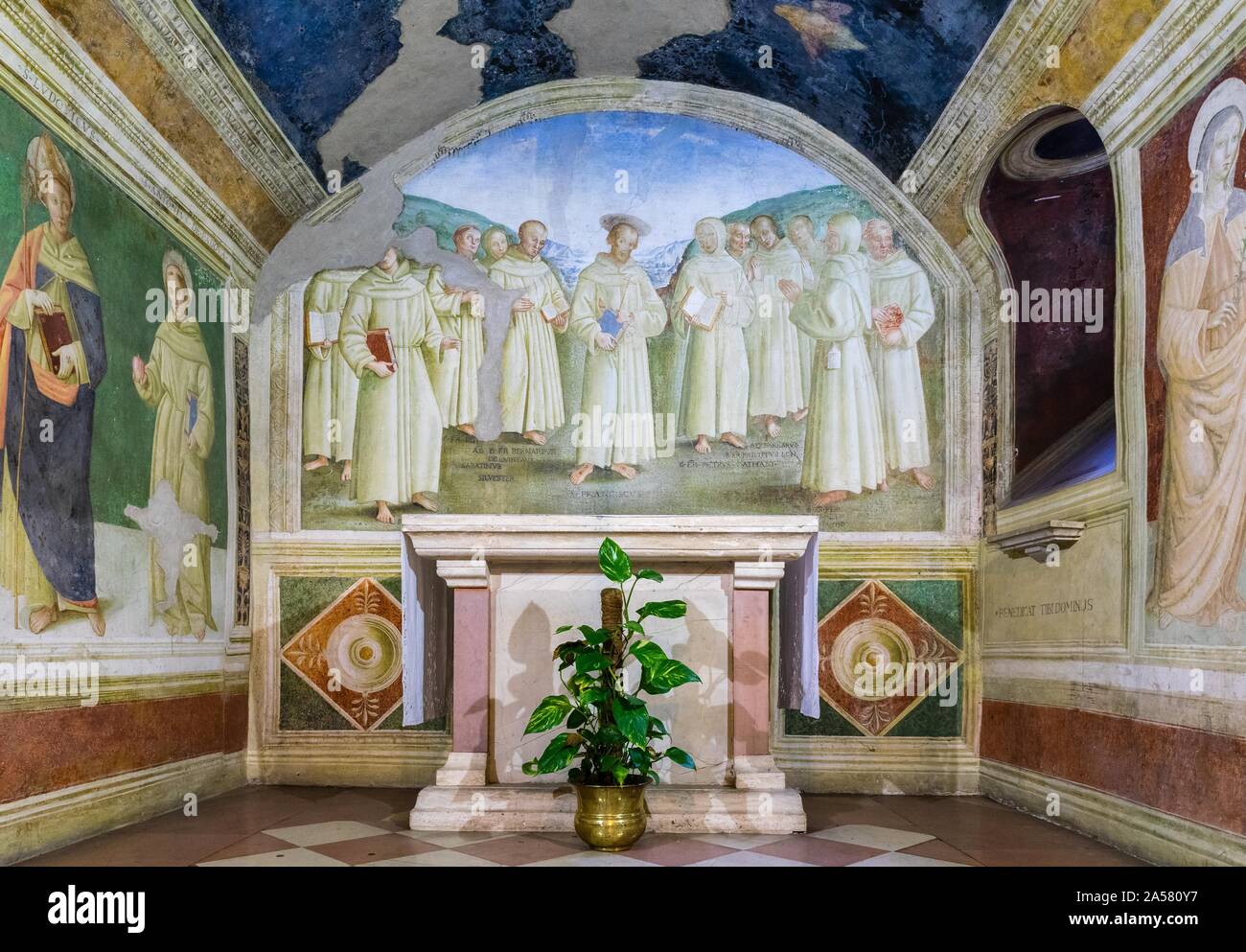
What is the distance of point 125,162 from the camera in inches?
240

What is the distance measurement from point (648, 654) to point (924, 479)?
353cm

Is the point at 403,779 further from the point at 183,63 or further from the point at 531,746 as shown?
the point at 183,63

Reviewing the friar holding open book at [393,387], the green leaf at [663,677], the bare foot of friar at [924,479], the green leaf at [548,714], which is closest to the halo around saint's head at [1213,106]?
the bare foot of friar at [924,479]

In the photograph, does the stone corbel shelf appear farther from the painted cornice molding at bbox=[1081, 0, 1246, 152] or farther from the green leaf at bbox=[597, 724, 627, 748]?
the green leaf at bbox=[597, 724, 627, 748]

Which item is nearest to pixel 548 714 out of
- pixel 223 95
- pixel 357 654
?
pixel 357 654

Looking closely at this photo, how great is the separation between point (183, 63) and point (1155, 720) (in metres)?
6.20

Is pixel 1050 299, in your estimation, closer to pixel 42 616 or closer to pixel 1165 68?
pixel 1165 68

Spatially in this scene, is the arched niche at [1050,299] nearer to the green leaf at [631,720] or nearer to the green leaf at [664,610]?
the green leaf at [664,610]

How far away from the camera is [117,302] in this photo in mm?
6062

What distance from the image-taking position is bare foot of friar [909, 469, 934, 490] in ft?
25.3

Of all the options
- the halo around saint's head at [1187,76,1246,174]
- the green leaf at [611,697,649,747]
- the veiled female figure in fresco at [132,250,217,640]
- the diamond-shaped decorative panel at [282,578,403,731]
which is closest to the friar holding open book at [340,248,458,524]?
the diamond-shaped decorative panel at [282,578,403,731]

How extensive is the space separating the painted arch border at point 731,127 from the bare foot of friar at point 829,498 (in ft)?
0.76

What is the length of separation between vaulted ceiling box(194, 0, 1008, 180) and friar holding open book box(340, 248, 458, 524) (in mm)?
963

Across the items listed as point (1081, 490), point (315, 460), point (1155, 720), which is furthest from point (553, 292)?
point (1155, 720)
